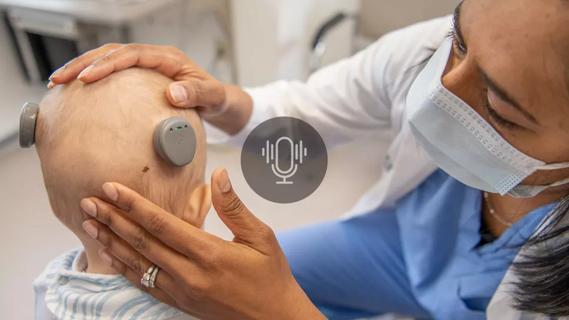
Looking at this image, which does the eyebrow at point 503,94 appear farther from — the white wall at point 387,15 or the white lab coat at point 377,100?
the white wall at point 387,15

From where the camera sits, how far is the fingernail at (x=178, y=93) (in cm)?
59

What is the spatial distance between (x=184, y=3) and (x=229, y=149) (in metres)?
1.18

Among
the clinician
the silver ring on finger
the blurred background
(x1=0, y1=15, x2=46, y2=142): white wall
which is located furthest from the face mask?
(x1=0, y1=15, x2=46, y2=142): white wall

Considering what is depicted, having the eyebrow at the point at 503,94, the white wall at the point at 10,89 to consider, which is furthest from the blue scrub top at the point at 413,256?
the white wall at the point at 10,89

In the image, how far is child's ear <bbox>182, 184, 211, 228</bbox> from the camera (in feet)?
2.02

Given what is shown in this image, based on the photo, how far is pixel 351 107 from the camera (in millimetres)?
957

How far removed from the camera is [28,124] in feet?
1.89

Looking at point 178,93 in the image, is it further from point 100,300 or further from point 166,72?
point 100,300

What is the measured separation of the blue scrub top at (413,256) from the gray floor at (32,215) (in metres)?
0.10

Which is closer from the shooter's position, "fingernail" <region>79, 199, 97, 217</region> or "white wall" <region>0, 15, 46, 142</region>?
"fingernail" <region>79, 199, 97, 217</region>

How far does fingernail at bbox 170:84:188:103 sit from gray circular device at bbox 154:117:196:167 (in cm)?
4

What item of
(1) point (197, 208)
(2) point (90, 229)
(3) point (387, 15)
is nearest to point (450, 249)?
(1) point (197, 208)

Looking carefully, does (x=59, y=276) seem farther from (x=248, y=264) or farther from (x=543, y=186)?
(x=543, y=186)

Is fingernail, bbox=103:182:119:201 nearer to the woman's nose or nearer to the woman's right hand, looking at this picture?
the woman's right hand
